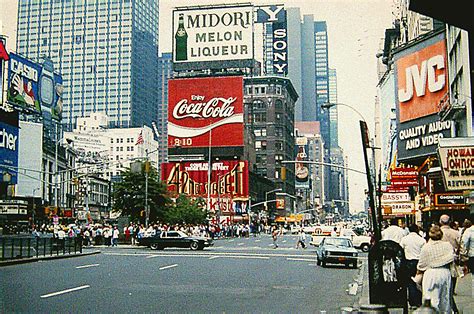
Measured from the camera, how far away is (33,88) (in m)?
75.1

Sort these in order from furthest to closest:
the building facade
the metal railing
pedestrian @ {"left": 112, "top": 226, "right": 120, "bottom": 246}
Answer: the building facade
pedestrian @ {"left": 112, "top": 226, "right": 120, "bottom": 246}
the metal railing

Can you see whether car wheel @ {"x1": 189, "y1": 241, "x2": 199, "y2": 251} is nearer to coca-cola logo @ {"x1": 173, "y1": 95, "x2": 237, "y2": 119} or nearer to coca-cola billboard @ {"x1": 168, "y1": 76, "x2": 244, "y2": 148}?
coca-cola billboard @ {"x1": 168, "y1": 76, "x2": 244, "y2": 148}

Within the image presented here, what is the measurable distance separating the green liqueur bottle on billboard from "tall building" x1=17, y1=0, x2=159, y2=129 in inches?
193

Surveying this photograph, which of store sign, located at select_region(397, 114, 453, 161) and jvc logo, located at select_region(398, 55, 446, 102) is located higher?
jvc logo, located at select_region(398, 55, 446, 102)

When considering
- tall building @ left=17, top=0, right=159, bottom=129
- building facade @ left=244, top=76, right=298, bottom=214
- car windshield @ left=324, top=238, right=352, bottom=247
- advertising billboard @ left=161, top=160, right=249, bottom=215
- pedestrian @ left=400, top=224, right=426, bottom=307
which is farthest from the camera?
building facade @ left=244, top=76, right=298, bottom=214

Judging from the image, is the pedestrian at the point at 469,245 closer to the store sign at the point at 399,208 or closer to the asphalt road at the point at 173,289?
the asphalt road at the point at 173,289

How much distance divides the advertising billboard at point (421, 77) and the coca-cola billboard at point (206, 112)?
75476 mm

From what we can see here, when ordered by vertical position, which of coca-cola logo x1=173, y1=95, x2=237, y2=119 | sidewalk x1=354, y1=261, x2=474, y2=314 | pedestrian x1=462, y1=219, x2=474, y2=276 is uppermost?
coca-cola logo x1=173, y1=95, x2=237, y2=119

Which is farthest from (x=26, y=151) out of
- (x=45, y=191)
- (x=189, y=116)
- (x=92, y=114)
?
(x=92, y=114)

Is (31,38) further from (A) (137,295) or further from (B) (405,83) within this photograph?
(A) (137,295)

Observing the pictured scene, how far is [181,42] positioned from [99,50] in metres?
35.8

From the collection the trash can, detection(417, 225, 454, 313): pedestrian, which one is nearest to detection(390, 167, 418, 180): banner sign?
the trash can

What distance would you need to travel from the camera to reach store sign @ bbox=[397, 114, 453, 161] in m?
31.6

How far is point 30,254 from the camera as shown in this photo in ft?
101
